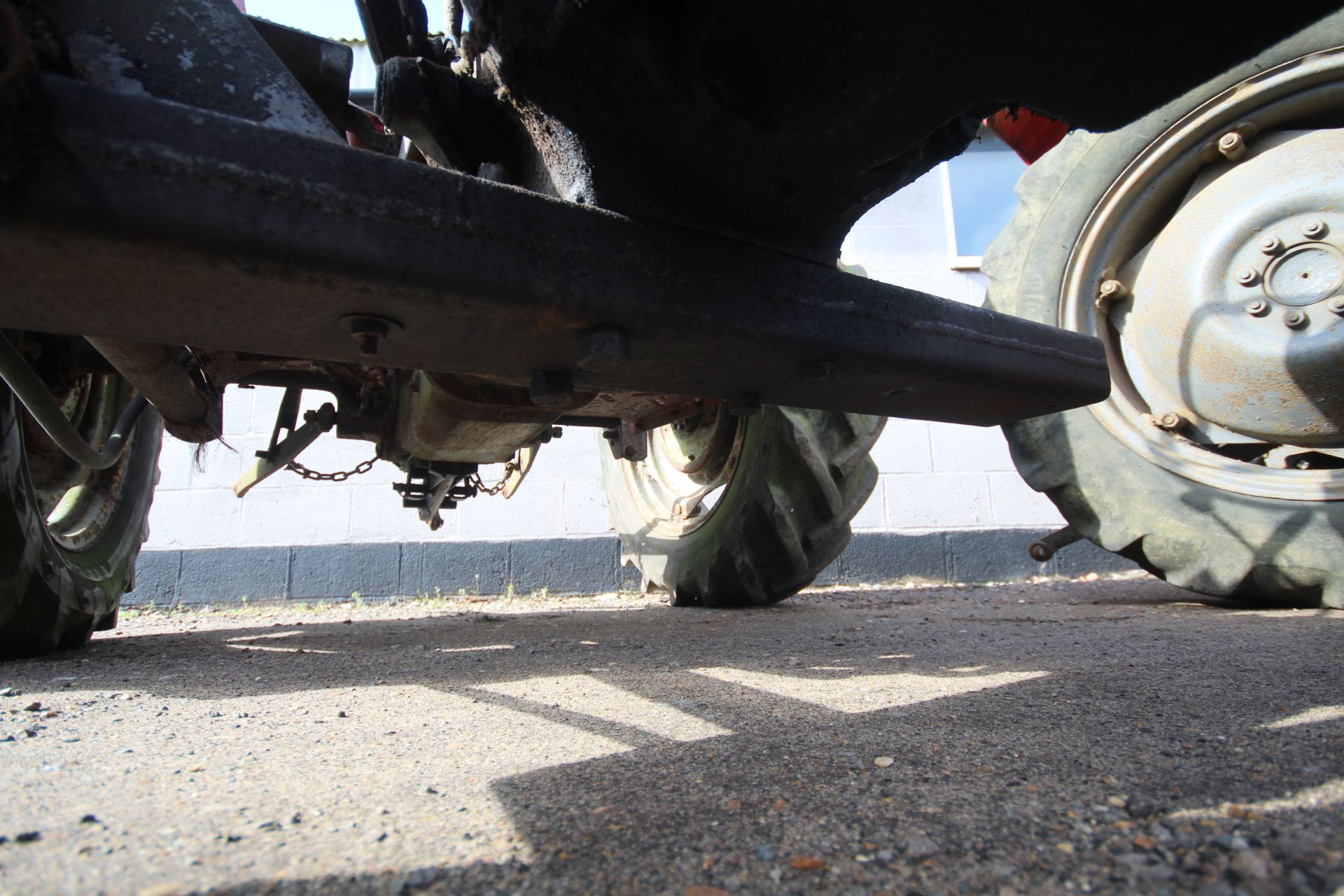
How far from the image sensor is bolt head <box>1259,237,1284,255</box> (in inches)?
57.1

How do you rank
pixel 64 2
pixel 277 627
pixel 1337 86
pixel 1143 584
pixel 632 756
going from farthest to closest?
pixel 1143 584 → pixel 277 627 → pixel 1337 86 → pixel 632 756 → pixel 64 2

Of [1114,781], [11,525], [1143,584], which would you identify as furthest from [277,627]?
[1143,584]

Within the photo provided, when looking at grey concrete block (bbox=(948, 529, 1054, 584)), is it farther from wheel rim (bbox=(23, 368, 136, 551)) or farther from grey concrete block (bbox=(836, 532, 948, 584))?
wheel rim (bbox=(23, 368, 136, 551))

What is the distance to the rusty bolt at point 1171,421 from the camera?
1615 millimetres

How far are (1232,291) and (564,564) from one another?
9.83 ft

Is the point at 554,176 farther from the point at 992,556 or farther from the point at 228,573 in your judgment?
the point at 228,573

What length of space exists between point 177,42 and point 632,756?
69 centimetres

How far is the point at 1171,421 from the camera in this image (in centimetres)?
162

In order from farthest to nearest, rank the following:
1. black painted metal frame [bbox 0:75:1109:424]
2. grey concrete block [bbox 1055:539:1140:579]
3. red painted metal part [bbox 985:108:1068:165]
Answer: grey concrete block [bbox 1055:539:1140:579], red painted metal part [bbox 985:108:1068:165], black painted metal frame [bbox 0:75:1109:424]

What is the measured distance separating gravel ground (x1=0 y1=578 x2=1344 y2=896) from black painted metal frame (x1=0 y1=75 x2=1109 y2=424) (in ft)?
1.16

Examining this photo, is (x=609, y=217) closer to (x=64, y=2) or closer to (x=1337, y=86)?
(x=64, y=2)

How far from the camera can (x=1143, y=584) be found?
260 centimetres

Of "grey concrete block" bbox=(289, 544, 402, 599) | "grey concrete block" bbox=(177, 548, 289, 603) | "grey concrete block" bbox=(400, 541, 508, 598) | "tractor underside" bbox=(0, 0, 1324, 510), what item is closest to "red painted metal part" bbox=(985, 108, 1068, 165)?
"tractor underside" bbox=(0, 0, 1324, 510)

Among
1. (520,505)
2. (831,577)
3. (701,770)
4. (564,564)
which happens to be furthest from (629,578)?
(701,770)
